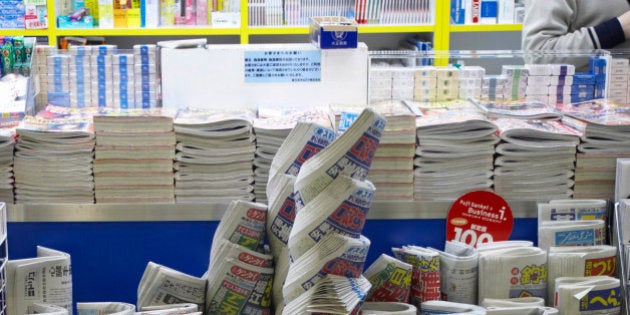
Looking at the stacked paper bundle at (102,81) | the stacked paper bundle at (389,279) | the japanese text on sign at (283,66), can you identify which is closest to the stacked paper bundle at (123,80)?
the stacked paper bundle at (102,81)

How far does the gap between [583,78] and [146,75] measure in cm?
148

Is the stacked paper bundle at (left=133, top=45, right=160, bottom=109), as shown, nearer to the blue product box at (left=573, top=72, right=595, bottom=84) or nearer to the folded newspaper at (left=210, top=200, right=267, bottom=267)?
the folded newspaper at (left=210, top=200, right=267, bottom=267)

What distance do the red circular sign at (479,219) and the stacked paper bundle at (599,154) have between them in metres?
0.24

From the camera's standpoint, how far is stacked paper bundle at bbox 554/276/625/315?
6.95 feet

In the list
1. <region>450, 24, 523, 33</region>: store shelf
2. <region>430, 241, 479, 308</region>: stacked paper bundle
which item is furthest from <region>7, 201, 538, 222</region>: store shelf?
<region>450, 24, 523, 33</region>: store shelf

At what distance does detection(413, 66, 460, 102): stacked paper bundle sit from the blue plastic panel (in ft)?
1.84

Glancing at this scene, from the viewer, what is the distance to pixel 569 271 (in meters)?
2.26

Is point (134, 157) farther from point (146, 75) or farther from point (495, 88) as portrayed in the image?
point (495, 88)

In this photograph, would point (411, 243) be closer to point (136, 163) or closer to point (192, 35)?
point (136, 163)

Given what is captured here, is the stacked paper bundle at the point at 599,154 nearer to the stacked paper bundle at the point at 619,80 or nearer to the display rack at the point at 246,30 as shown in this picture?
the stacked paper bundle at the point at 619,80

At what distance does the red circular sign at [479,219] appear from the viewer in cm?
261

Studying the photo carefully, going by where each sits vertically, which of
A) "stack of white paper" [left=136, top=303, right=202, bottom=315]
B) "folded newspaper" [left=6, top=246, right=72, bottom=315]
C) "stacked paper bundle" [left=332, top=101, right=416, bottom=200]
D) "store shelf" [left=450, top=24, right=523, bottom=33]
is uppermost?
"store shelf" [left=450, top=24, right=523, bottom=33]

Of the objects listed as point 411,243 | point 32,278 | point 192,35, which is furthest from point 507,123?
point 192,35

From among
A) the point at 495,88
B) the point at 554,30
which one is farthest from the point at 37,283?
the point at 554,30
